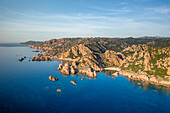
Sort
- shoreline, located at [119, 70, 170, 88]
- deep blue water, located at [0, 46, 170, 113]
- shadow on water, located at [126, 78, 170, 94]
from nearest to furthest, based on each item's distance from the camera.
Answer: deep blue water, located at [0, 46, 170, 113] < shadow on water, located at [126, 78, 170, 94] < shoreline, located at [119, 70, 170, 88]

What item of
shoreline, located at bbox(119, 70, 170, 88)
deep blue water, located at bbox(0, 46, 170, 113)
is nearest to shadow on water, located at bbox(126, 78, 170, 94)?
deep blue water, located at bbox(0, 46, 170, 113)

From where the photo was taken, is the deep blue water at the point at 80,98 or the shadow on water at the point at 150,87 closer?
the deep blue water at the point at 80,98

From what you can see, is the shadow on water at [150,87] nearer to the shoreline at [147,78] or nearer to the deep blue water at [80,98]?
the deep blue water at [80,98]

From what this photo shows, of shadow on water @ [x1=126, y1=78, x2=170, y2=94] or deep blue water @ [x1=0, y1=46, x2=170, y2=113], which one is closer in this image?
deep blue water @ [x1=0, y1=46, x2=170, y2=113]

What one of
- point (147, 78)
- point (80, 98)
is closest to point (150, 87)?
point (147, 78)

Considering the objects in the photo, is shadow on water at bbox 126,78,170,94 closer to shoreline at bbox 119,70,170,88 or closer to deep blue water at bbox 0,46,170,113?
deep blue water at bbox 0,46,170,113

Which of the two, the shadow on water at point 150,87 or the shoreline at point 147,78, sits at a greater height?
the shoreline at point 147,78

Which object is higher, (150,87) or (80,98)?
→ (80,98)

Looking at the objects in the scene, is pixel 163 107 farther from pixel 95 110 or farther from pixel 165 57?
pixel 165 57

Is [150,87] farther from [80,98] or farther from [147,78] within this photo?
[80,98]

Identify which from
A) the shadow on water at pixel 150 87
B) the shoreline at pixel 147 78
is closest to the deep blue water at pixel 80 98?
the shadow on water at pixel 150 87

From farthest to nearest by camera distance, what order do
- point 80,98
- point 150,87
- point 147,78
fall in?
1. point 147,78
2. point 150,87
3. point 80,98
